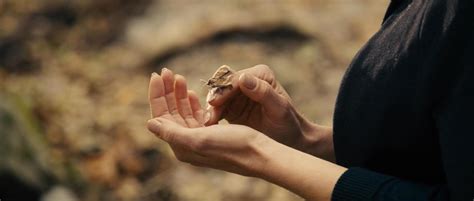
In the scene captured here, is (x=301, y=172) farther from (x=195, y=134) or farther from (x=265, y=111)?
(x=265, y=111)

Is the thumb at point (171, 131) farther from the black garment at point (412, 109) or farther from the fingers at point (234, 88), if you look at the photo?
the black garment at point (412, 109)

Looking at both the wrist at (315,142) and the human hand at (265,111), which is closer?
the human hand at (265,111)

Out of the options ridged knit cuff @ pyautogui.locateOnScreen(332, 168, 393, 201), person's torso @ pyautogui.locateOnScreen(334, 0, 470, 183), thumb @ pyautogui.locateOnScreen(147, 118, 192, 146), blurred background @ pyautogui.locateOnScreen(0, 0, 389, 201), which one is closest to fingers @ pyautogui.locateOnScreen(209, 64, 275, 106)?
thumb @ pyautogui.locateOnScreen(147, 118, 192, 146)

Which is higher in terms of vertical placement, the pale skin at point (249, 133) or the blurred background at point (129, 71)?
the blurred background at point (129, 71)

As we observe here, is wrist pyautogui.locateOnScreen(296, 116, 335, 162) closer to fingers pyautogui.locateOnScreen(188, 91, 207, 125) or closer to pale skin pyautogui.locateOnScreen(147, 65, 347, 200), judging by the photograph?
pale skin pyautogui.locateOnScreen(147, 65, 347, 200)

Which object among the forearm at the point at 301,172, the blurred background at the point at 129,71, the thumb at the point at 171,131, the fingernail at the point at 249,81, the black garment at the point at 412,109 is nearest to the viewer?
the black garment at the point at 412,109

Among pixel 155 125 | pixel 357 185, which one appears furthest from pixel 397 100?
pixel 155 125

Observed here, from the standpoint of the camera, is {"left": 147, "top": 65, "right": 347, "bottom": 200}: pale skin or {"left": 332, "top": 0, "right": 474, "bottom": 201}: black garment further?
{"left": 147, "top": 65, "right": 347, "bottom": 200}: pale skin

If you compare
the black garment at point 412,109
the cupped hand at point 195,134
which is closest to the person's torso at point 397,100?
the black garment at point 412,109
